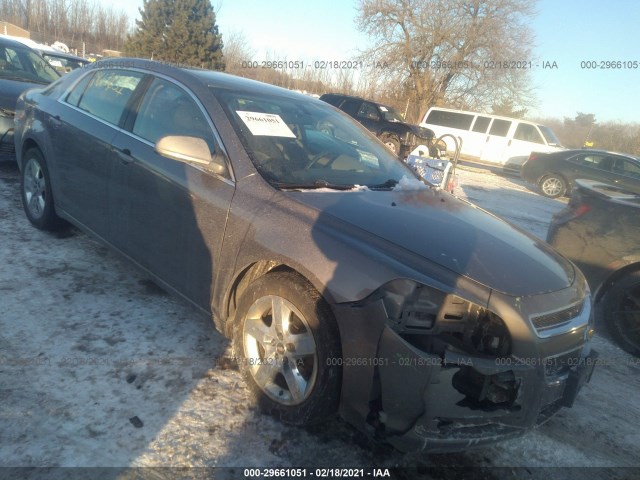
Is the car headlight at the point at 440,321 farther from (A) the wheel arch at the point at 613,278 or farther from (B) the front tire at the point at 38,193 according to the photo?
(B) the front tire at the point at 38,193

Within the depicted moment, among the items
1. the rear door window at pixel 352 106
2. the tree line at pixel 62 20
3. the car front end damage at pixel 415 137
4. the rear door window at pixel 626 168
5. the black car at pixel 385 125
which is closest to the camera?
the rear door window at pixel 626 168

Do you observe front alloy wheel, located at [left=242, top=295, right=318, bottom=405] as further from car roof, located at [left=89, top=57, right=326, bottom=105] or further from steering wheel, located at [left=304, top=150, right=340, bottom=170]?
car roof, located at [left=89, top=57, right=326, bottom=105]

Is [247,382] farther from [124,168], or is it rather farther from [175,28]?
[175,28]

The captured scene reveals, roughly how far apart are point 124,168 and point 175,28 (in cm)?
2552

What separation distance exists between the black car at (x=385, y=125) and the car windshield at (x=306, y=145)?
10.3 meters

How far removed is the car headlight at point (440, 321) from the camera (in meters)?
2.05

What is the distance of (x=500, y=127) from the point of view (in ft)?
56.6

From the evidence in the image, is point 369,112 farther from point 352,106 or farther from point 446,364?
point 446,364

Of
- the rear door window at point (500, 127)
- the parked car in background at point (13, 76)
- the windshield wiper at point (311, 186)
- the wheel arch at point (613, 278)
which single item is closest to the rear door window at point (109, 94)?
the windshield wiper at point (311, 186)

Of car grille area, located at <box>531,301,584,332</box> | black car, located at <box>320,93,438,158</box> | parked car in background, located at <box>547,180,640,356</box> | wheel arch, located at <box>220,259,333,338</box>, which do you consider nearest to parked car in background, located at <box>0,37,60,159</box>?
wheel arch, located at <box>220,259,333,338</box>

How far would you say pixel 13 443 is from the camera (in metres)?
2.06

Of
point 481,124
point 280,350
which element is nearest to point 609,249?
point 280,350

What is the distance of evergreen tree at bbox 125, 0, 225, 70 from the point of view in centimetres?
2512

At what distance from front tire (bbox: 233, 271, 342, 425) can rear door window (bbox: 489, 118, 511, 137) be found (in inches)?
657
